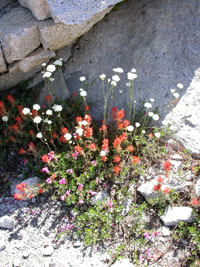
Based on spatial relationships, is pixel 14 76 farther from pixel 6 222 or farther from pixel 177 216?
pixel 177 216

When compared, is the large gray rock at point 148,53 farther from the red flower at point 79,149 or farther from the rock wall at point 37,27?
the red flower at point 79,149

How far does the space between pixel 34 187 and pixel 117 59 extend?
3.10 meters

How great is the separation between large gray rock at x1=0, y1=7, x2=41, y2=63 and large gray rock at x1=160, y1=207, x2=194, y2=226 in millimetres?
3779

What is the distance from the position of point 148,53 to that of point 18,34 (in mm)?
2538

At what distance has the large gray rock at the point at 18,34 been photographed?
4359mm

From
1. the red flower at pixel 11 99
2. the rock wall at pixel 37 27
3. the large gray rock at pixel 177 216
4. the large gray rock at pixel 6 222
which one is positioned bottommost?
the large gray rock at pixel 177 216

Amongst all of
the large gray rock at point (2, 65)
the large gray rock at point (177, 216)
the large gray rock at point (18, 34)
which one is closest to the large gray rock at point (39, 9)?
the large gray rock at point (18, 34)

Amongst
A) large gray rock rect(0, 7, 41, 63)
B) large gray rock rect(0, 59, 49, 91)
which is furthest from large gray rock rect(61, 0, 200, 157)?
large gray rock rect(0, 7, 41, 63)

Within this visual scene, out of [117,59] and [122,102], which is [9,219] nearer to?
[122,102]

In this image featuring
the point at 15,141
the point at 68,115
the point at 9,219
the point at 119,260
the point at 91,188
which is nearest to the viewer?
the point at 119,260

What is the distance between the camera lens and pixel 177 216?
361 centimetres

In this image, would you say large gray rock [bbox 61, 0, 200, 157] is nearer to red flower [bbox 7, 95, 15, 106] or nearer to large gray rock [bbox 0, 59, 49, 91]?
large gray rock [bbox 0, 59, 49, 91]

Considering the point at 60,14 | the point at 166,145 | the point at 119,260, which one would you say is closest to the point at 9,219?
the point at 119,260

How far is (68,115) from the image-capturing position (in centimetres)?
491
